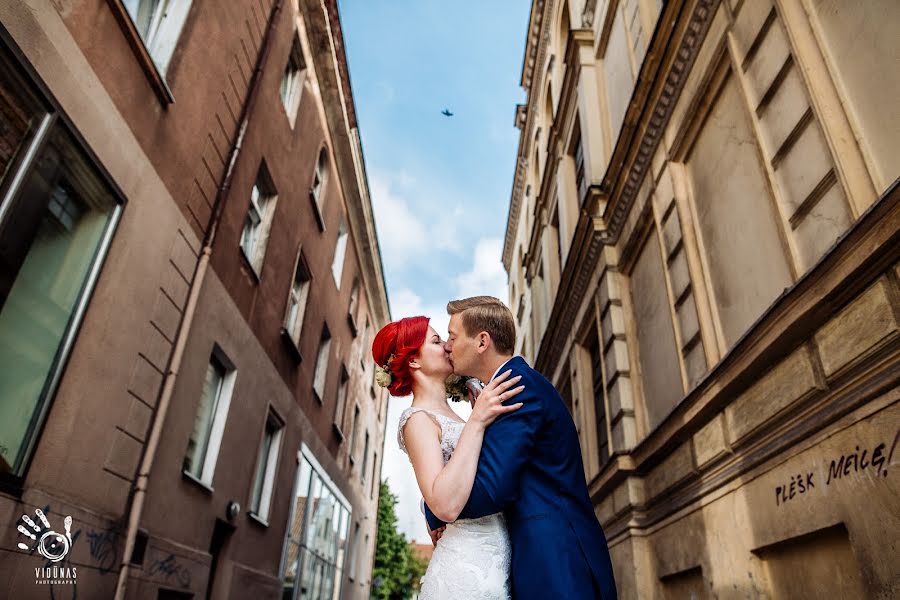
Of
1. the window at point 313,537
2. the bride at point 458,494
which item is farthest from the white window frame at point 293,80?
the bride at point 458,494

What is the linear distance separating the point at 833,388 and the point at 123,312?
6245 millimetres

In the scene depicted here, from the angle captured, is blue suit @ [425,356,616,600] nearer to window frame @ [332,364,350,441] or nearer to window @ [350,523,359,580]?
window frame @ [332,364,350,441]

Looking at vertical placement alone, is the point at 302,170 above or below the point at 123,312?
above

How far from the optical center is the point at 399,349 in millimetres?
2588

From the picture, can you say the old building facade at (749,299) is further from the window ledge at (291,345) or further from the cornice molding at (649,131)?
the window ledge at (291,345)

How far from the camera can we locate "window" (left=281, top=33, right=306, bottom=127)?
499 inches

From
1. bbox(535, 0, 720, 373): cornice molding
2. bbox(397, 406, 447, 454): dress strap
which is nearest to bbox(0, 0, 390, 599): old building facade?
bbox(397, 406, 447, 454): dress strap

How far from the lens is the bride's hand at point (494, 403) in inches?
74.2

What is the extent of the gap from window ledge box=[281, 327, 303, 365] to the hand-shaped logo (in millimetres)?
6650

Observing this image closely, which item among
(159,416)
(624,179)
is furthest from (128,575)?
(624,179)

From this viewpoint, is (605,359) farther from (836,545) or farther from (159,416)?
(159,416)

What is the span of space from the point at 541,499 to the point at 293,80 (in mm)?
13232

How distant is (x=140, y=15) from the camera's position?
6.79 metres

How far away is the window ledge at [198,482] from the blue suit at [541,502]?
6850 mm
